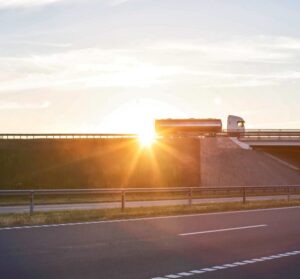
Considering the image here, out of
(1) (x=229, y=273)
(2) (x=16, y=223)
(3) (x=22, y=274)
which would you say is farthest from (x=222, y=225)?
(3) (x=22, y=274)

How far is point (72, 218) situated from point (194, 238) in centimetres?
639

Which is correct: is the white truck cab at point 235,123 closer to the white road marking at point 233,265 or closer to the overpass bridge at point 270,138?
the overpass bridge at point 270,138

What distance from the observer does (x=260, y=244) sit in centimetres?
1567

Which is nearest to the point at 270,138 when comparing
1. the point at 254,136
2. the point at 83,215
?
the point at 254,136

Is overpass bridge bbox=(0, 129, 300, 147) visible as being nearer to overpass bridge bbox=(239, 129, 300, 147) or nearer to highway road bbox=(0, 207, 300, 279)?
overpass bridge bbox=(239, 129, 300, 147)

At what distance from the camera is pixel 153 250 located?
1412 centimetres

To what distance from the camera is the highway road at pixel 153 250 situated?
11.4m

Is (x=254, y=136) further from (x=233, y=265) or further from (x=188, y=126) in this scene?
(x=233, y=265)

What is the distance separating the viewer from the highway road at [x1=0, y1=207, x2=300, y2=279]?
1137 centimetres

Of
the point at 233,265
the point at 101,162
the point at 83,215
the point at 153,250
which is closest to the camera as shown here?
the point at 233,265

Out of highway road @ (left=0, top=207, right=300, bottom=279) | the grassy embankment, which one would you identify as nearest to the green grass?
highway road @ (left=0, top=207, right=300, bottom=279)

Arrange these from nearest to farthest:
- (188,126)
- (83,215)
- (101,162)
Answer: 1. (83,215)
2. (101,162)
3. (188,126)

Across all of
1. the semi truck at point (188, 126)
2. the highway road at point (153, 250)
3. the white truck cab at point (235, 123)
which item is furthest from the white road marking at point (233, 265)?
the white truck cab at point (235, 123)

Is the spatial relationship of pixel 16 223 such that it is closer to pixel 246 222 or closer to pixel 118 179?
pixel 246 222
